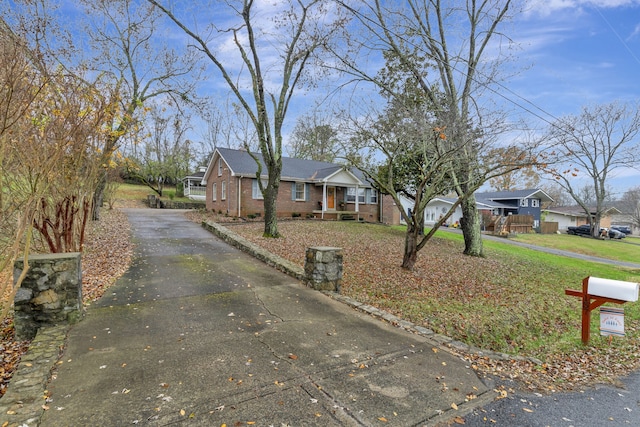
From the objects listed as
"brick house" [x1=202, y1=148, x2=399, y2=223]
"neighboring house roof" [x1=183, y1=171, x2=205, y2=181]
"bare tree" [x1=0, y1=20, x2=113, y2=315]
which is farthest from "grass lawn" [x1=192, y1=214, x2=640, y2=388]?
"neighboring house roof" [x1=183, y1=171, x2=205, y2=181]

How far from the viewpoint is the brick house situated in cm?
1975

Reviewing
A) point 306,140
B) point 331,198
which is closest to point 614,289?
point 331,198

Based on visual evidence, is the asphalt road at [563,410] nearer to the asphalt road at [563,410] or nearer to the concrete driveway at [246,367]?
the asphalt road at [563,410]

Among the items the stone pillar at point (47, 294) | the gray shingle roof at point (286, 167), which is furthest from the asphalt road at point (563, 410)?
the gray shingle roof at point (286, 167)

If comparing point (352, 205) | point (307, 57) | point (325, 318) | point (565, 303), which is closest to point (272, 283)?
point (325, 318)

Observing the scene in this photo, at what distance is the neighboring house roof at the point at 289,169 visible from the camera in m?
19.9

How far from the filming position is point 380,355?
3.95 meters

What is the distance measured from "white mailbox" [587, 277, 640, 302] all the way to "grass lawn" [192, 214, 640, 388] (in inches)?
38.1

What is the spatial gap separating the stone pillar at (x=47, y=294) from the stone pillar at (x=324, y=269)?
3.88 metres

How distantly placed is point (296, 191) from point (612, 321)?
1831cm

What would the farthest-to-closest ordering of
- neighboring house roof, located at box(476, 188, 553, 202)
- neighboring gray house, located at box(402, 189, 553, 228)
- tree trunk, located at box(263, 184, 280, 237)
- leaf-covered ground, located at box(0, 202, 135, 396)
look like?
neighboring house roof, located at box(476, 188, 553, 202)
neighboring gray house, located at box(402, 189, 553, 228)
tree trunk, located at box(263, 184, 280, 237)
leaf-covered ground, located at box(0, 202, 135, 396)

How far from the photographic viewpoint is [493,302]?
291 inches

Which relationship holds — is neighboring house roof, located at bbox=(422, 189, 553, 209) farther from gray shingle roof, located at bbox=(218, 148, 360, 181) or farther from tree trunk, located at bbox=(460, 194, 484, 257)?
tree trunk, located at bbox=(460, 194, 484, 257)

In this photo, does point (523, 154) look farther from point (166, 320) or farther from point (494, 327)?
point (166, 320)
